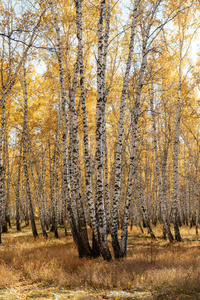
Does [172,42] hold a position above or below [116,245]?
above

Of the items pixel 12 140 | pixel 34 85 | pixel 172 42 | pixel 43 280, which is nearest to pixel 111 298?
pixel 43 280

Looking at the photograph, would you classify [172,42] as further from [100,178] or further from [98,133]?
[100,178]

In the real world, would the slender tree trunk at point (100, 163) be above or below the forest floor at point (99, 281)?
above

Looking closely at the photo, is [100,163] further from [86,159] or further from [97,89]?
[97,89]

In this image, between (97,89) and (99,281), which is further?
(97,89)

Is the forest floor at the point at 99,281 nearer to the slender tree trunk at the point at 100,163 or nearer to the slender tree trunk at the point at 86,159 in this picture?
the slender tree trunk at the point at 100,163

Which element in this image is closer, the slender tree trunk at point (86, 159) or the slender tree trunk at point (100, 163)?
the slender tree trunk at point (100, 163)

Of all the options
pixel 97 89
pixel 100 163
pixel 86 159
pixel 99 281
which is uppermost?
pixel 97 89

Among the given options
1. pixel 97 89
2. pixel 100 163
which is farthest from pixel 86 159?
pixel 97 89

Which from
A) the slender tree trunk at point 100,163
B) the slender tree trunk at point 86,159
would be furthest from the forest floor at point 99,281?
the slender tree trunk at point 86,159

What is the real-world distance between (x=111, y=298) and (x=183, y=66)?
1179 cm

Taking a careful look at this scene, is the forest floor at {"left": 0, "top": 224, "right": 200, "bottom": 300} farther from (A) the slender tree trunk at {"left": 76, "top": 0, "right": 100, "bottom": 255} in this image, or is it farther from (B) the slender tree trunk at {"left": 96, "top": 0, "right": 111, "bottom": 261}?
(A) the slender tree trunk at {"left": 76, "top": 0, "right": 100, "bottom": 255}

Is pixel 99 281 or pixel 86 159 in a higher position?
pixel 86 159

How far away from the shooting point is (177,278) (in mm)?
5363
